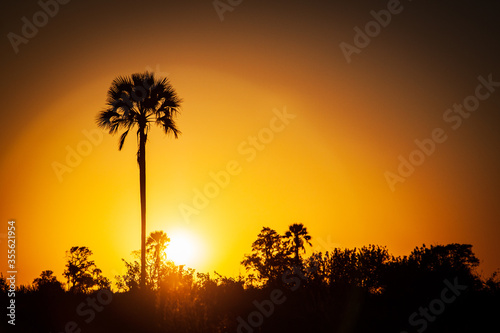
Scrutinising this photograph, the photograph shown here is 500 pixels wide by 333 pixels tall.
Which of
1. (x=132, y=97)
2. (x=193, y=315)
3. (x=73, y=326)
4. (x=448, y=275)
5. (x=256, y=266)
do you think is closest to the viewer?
(x=193, y=315)

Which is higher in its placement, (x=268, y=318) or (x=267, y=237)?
(x=267, y=237)

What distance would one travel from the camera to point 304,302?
1772 centimetres

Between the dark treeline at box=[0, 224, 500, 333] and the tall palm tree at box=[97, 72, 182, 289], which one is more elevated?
the tall palm tree at box=[97, 72, 182, 289]

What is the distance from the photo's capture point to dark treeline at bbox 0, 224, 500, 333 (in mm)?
15617

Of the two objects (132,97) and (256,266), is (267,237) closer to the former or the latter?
(256,266)

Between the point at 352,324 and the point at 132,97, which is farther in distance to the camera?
the point at 132,97

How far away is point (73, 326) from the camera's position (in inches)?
619

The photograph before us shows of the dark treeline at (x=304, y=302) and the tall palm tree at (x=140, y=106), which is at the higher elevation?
the tall palm tree at (x=140, y=106)

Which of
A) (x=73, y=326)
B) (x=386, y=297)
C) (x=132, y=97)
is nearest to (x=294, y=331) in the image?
(x=386, y=297)

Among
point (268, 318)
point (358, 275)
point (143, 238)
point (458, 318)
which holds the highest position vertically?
point (143, 238)

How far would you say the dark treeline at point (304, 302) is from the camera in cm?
1562

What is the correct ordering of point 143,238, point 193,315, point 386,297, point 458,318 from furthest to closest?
point 143,238 → point 386,297 → point 458,318 → point 193,315

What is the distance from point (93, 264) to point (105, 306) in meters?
47.6

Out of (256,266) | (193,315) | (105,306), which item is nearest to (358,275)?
(193,315)
